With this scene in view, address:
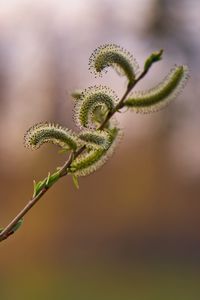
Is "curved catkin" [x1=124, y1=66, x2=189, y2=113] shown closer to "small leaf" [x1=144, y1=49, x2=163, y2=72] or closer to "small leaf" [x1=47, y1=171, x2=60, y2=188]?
"small leaf" [x1=144, y1=49, x2=163, y2=72]

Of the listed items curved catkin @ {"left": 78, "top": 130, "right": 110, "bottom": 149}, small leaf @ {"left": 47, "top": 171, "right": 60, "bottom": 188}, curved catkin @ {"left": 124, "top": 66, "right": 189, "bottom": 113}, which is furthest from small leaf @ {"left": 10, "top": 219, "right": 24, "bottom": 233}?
curved catkin @ {"left": 124, "top": 66, "right": 189, "bottom": 113}

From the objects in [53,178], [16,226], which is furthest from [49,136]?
[16,226]

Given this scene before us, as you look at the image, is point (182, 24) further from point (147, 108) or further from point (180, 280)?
point (147, 108)

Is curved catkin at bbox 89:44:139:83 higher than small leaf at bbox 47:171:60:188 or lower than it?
higher

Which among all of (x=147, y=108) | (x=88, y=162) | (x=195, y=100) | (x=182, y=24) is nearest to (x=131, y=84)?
(x=147, y=108)

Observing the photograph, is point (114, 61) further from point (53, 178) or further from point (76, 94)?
point (53, 178)

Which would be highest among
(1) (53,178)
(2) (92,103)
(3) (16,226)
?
(2) (92,103)
